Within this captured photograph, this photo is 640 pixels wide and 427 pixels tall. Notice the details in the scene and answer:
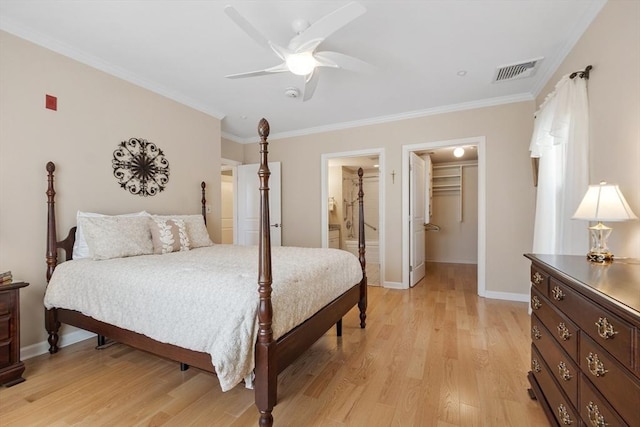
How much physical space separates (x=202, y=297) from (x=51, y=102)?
238 centimetres

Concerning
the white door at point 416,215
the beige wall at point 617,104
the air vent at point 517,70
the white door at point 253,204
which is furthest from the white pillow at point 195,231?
the air vent at point 517,70

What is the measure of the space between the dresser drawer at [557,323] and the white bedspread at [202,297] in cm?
128

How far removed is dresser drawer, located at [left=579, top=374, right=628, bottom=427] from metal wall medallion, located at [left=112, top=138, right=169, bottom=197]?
12.2 feet

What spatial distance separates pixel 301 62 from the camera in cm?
219

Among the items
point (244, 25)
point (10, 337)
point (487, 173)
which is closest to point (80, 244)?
point (10, 337)

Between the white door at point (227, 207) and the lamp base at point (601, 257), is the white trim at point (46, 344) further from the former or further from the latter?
the white door at point (227, 207)

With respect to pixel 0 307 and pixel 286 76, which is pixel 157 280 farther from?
pixel 286 76

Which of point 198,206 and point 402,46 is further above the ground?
point 402,46

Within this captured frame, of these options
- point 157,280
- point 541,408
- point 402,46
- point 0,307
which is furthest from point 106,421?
point 402,46

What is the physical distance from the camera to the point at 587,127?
2.11 metres

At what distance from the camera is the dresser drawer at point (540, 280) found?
4.84 ft

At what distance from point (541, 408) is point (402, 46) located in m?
2.78

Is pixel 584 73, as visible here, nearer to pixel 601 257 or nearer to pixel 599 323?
pixel 601 257

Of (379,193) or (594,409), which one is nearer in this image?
(594,409)
